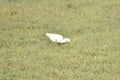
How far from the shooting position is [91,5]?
999cm

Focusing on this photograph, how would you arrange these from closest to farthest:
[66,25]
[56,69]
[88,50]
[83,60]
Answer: [56,69] → [83,60] → [88,50] → [66,25]

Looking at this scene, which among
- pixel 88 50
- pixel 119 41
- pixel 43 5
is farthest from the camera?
pixel 43 5

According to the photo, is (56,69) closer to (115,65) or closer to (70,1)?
(115,65)

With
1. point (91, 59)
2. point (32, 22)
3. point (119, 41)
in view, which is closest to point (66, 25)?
point (32, 22)

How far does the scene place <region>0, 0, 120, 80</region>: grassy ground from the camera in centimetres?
581

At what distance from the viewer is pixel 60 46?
7000mm

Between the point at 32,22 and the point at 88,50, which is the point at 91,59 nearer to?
the point at 88,50

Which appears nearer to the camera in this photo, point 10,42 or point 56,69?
point 56,69

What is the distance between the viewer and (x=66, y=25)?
27.1 feet

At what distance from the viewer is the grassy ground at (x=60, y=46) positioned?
5.81 metres

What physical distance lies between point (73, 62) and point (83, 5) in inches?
159

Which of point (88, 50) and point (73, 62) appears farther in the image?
point (88, 50)

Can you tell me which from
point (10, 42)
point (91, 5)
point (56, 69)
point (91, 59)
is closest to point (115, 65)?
point (91, 59)

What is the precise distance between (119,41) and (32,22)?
7.30ft
